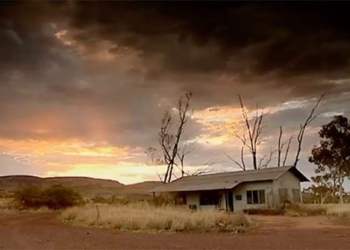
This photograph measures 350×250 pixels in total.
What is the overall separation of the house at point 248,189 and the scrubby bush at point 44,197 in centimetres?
648

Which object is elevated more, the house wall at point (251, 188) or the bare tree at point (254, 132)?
the bare tree at point (254, 132)

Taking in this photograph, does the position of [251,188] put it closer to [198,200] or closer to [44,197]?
[198,200]

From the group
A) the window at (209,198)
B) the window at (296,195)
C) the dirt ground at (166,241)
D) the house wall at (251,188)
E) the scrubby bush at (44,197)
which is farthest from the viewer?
the scrubby bush at (44,197)

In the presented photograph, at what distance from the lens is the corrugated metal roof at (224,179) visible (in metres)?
25.3

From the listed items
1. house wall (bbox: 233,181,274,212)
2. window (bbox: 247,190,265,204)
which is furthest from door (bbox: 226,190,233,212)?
window (bbox: 247,190,265,204)

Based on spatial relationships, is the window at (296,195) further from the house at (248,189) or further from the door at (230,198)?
the door at (230,198)

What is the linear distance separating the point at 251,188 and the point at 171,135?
10.3 metres

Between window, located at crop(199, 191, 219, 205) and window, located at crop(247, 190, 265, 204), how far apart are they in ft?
7.83

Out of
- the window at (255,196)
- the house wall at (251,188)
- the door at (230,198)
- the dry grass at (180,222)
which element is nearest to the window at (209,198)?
the door at (230,198)

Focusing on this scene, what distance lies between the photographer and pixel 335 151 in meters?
31.5

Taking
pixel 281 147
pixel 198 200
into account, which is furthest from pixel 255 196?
pixel 281 147

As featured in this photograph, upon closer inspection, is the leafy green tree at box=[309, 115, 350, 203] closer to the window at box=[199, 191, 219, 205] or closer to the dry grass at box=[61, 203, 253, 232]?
the window at box=[199, 191, 219, 205]

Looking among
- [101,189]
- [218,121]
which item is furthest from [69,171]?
[101,189]

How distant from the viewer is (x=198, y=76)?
17.7m
